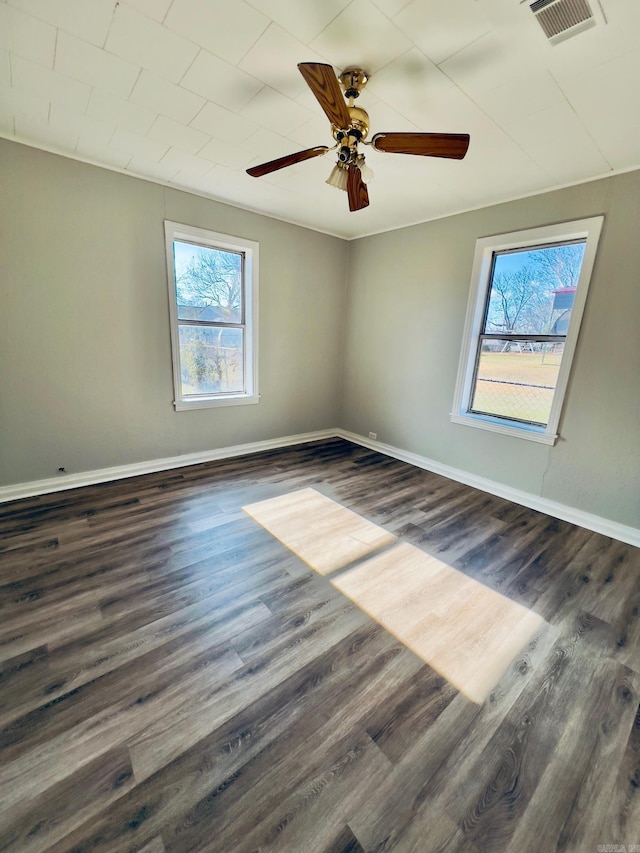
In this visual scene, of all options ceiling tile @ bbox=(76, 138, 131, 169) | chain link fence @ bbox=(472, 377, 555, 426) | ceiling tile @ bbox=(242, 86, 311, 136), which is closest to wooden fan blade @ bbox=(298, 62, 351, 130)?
ceiling tile @ bbox=(242, 86, 311, 136)

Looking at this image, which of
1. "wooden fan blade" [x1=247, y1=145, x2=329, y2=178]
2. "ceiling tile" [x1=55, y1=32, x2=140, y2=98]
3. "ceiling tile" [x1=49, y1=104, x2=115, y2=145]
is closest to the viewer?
"ceiling tile" [x1=55, y1=32, x2=140, y2=98]

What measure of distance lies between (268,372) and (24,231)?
7.98 ft

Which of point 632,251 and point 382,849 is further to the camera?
point 632,251

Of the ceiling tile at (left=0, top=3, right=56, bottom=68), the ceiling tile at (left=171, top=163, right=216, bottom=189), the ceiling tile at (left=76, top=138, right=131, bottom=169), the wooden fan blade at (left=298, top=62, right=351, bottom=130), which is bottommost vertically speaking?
Answer: the wooden fan blade at (left=298, top=62, right=351, bottom=130)

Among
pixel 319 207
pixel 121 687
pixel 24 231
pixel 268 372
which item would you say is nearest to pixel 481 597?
pixel 121 687

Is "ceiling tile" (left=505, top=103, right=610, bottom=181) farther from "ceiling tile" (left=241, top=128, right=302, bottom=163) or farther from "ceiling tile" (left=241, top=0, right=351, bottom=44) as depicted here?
"ceiling tile" (left=241, top=128, right=302, bottom=163)

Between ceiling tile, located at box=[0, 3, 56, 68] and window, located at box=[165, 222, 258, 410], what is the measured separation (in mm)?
1513

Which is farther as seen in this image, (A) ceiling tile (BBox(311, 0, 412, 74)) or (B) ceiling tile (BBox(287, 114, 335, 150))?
(B) ceiling tile (BBox(287, 114, 335, 150))

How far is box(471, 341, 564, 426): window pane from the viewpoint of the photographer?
301cm

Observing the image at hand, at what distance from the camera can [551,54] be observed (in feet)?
5.09

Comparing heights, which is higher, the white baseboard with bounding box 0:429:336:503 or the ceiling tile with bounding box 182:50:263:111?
the ceiling tile with bounding box 182:50:263:111

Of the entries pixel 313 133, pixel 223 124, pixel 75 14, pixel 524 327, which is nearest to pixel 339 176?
pixel 313 133

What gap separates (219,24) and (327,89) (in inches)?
22.1

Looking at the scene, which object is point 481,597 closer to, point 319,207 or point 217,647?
point 217,647
